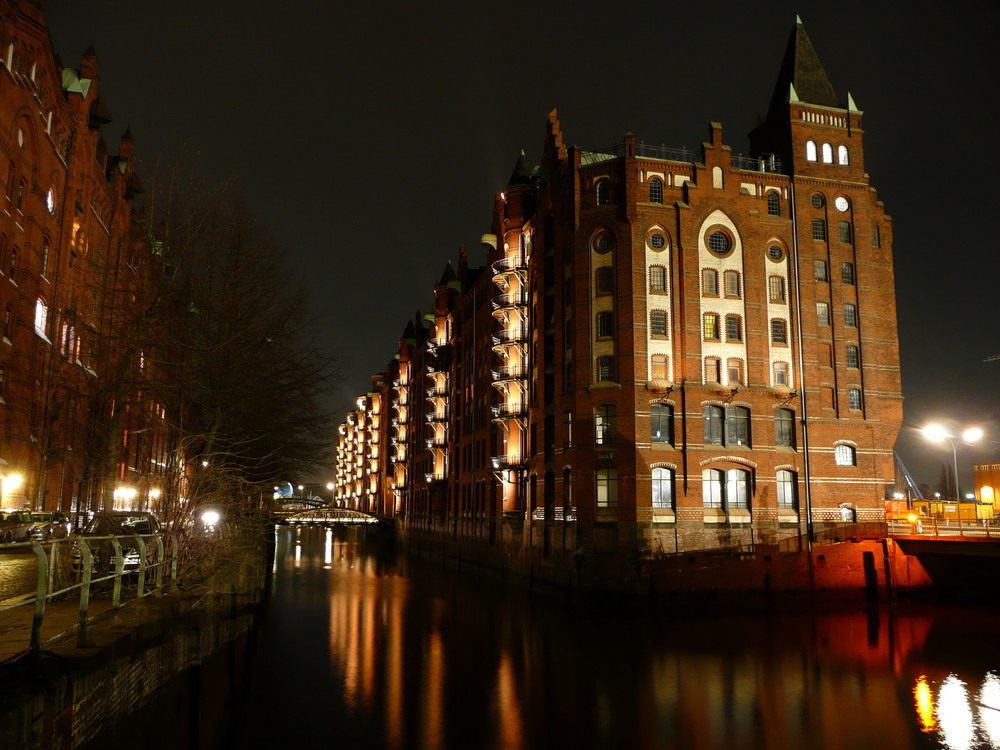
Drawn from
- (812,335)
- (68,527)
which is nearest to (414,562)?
(812,335)

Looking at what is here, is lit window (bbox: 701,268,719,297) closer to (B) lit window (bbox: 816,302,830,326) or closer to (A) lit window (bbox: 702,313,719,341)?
(A) lit window (bbox: 702,313,719,341)

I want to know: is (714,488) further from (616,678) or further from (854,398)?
(616,678)

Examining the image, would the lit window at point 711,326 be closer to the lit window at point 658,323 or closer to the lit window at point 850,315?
the lit window at point 658,323

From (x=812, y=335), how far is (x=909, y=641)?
16000 mm

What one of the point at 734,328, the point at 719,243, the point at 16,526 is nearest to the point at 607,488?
the point at 734,328

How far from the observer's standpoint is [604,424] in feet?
123

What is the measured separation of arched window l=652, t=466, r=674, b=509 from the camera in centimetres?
3647

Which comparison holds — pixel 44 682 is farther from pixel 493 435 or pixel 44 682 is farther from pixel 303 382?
pixel 493 435

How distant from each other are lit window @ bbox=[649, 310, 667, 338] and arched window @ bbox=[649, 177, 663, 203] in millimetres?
5696

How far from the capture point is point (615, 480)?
3681 centimetres

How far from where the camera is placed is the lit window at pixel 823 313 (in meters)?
40.5

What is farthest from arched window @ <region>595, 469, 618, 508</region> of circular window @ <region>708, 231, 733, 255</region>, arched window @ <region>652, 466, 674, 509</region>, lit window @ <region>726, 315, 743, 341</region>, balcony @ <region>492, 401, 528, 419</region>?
circular window @ <region>708, 231, 733, 255</region>

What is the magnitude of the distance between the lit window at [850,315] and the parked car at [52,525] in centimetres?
3607

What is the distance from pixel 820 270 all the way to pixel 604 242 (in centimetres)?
1170
